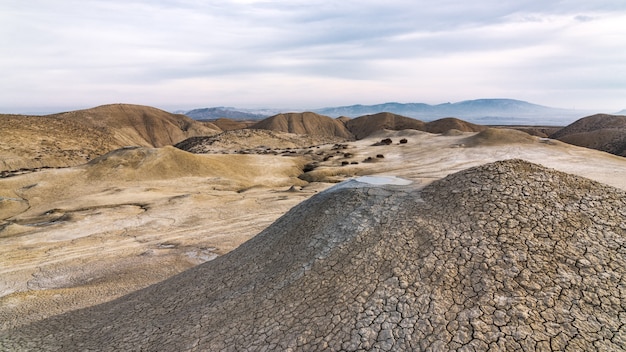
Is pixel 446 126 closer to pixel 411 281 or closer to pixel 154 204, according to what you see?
pixel 154 204

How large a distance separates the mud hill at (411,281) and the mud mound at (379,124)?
397ft

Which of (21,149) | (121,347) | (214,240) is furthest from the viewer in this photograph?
(21,149)

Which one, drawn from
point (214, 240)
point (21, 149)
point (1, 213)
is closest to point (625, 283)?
point (214, 240)

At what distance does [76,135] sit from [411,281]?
268ft

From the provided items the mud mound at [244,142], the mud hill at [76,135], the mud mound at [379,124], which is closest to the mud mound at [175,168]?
the mud hill at [76,135]

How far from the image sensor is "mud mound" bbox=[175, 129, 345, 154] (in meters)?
70.0

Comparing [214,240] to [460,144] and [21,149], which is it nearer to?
[460,144]

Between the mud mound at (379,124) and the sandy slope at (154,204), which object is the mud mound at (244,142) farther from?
the mud mound at (379,124)

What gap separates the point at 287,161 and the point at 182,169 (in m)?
13.3

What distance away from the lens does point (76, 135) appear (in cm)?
7281

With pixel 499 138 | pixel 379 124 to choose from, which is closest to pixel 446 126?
pixel 379 124

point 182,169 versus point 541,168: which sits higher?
point 541,168

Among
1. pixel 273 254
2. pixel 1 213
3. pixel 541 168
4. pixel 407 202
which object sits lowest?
pixel 1 213

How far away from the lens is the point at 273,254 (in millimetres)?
10117
